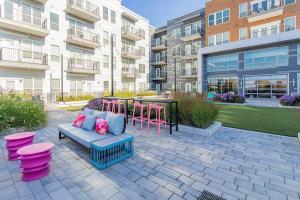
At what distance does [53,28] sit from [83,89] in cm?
755

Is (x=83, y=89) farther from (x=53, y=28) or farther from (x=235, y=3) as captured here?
(x=235, y=3)

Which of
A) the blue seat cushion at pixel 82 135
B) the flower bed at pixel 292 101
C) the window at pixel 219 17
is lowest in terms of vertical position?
the blue seat cushion at pixel 82 135

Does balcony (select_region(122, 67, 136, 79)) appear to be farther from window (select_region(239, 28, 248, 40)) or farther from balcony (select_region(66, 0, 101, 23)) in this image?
window (select_region(239, 28, 248, 40))

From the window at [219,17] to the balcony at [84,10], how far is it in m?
16.2

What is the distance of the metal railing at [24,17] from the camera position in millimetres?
13969

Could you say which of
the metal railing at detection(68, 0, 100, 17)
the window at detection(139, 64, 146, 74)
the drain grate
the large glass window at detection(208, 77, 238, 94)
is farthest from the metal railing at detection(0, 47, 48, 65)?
the large glass window at detection(208, 77, 238, 94)

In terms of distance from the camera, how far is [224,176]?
3088mm

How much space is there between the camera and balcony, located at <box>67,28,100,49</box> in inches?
720

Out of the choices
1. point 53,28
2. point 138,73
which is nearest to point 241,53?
point 138,73

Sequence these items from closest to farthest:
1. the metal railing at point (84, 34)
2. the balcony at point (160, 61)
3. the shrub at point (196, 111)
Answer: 1. the shrub at point (196, 111)
2. the metal railing at point (84, 34)
3. the balcony at point (160, 61)

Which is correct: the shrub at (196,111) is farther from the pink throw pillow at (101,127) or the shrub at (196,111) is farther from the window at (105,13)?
the window at (105,13)

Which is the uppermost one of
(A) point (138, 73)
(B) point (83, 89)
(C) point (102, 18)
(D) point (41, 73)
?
(C) point (102, 18)

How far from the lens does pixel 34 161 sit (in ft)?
9.73

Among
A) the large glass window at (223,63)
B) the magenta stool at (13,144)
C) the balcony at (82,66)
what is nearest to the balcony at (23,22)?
the balcony at (82,66)
